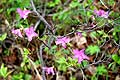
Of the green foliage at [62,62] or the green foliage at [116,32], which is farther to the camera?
the green foliage at [116,32]

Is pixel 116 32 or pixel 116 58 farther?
pixel 116 32

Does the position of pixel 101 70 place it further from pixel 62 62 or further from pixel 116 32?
pixel 62 62

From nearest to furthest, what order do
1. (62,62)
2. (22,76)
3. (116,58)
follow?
(62,62) → (116,58) → (22,76)

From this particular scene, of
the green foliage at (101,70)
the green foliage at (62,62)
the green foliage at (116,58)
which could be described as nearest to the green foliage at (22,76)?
the green foliage at (62,62)

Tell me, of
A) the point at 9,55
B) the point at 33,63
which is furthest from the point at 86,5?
the point at 9,55

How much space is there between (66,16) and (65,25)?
0.12m

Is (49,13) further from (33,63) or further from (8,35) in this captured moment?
(33,63)

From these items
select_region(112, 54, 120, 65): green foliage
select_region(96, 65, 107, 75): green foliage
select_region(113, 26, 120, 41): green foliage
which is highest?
select_region(113, 26, 120, 41): green foliage

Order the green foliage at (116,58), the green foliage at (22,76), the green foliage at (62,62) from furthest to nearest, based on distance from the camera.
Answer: the green foliage at (22,76)
the green foliage at (116,58)
the green foliage at (62,62)

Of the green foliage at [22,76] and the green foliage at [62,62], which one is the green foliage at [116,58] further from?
the green foliage at [22,76]

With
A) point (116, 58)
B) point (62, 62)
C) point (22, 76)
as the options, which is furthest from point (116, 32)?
point (22, 76)

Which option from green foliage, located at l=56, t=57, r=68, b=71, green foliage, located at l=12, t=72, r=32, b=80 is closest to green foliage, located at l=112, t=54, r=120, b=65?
green foliage, located at l=56, t=57, r=68, b=71

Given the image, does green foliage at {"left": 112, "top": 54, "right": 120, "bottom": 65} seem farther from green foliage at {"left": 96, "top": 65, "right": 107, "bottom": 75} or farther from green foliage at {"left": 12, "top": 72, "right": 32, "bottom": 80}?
green foliage at {"left": 12, "top": 72, "right": 32, "bottom": 80}

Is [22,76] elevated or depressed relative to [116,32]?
depressed
